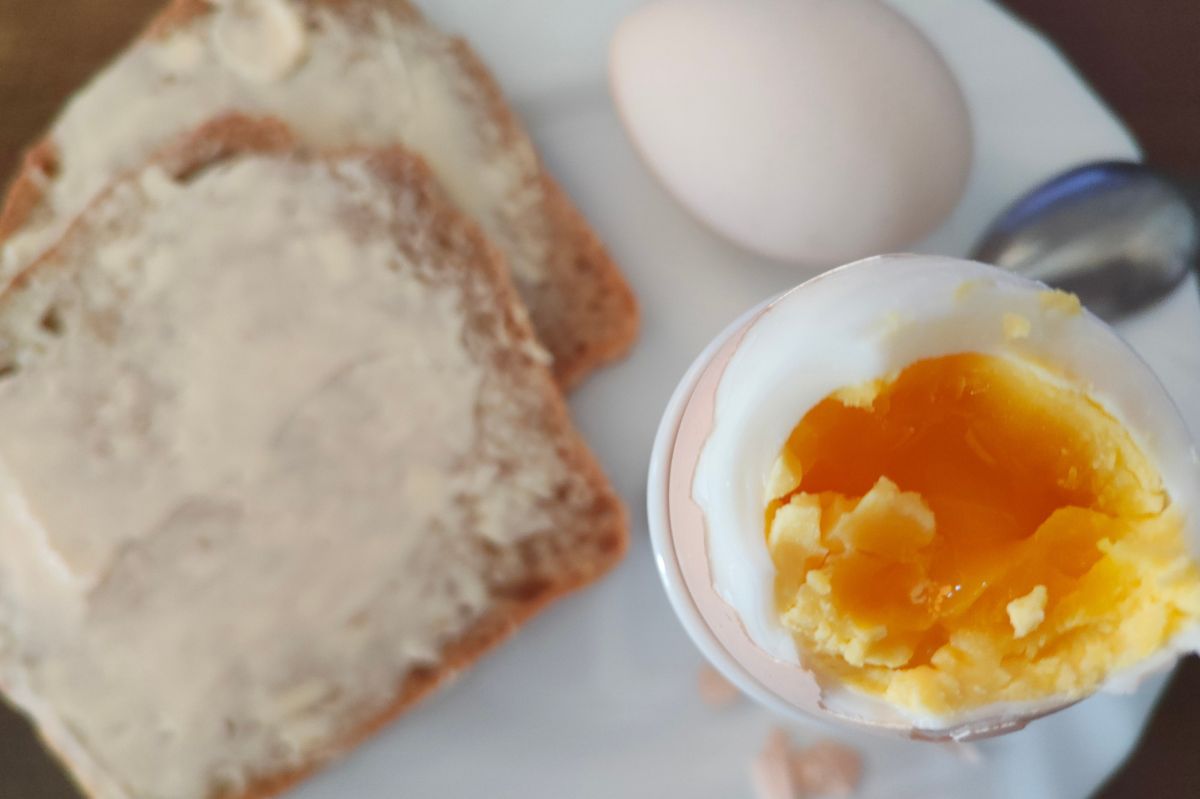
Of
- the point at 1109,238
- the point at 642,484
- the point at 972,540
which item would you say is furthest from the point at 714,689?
the point at 1109,238

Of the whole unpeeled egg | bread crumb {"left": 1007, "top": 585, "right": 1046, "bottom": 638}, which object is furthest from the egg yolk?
the whole unpeeled egg

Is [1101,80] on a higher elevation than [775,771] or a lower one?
higher

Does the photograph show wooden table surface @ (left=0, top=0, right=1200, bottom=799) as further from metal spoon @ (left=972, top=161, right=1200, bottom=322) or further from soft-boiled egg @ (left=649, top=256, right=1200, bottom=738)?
soft-boiled egg @ (left=649, top=256, right=1200, bottom=738)

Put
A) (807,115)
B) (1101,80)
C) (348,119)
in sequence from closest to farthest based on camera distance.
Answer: (807,115), (348,119), (1101,80)

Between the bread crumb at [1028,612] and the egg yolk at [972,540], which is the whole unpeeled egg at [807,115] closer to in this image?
the egg yolk at [972,540]

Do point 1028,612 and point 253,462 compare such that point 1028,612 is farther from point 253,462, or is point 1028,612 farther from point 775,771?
point 253,462

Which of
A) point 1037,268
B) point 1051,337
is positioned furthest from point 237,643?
point 1037,268

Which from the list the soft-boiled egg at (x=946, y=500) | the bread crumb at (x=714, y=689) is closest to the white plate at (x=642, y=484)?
the bread crumb at (x=714, y=689)
